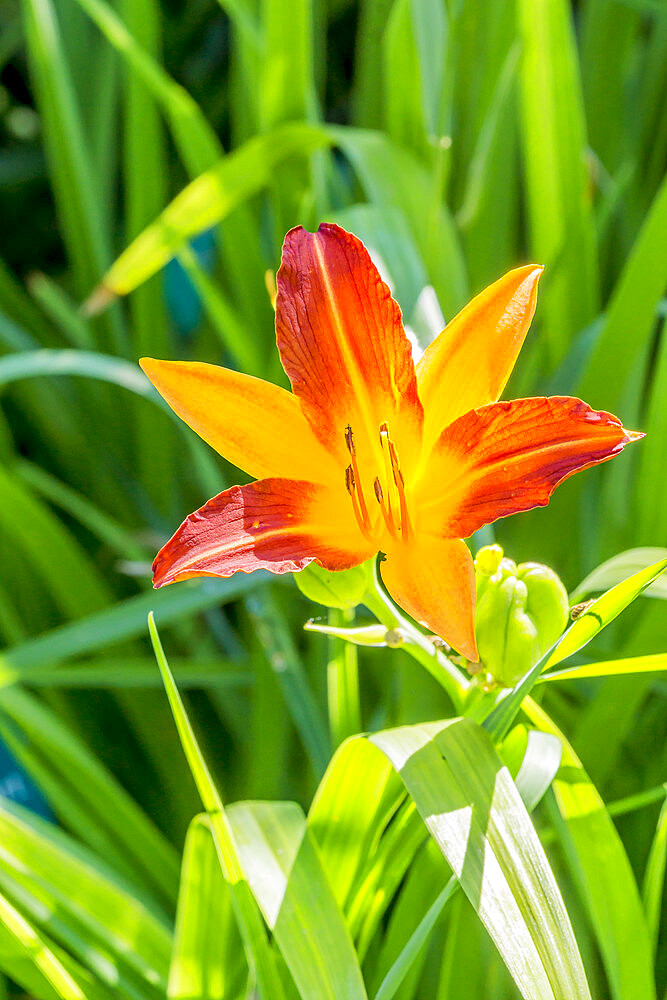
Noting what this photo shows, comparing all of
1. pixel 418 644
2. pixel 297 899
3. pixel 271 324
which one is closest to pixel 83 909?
pixel 297 899

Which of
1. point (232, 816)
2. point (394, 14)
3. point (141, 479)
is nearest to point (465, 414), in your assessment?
point (232, 816)

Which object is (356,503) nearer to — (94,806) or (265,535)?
(265,535)

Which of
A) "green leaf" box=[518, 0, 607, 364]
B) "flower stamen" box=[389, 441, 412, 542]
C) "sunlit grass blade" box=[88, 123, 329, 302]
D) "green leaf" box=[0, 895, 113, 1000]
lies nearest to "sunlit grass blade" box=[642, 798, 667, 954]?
"flower stamen" box=[389, 441, 412, 542]

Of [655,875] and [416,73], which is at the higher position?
[416,73]

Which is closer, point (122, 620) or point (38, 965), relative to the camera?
point (38, 965)

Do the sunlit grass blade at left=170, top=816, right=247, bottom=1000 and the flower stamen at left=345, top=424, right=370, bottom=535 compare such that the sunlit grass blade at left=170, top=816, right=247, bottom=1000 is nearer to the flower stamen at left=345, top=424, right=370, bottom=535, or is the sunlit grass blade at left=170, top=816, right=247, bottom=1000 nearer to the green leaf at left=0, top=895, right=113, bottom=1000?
the green leaf at left=0, top=895, right=113, bottom=1000
